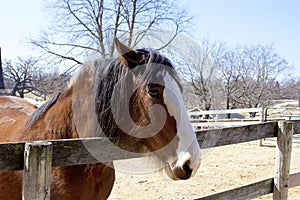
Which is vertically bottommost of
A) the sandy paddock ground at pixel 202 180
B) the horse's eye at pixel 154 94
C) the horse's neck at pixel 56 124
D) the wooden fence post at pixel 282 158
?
the sandy paddock ground at pixel 202 180

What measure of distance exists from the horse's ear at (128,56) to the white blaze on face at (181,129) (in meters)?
0.21

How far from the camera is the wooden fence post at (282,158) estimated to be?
2.76 metres

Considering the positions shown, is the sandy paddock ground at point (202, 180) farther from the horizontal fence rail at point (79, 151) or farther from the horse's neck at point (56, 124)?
the horse's neck at point (56, 124)

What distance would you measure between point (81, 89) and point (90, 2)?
14.5 metres

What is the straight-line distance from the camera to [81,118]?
1809 millimetres

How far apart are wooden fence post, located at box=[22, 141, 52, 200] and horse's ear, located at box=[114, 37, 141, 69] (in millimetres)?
636

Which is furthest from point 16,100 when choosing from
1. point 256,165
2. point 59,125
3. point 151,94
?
point 256,165

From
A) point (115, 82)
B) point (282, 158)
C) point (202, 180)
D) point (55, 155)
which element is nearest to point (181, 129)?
point (115, 82)

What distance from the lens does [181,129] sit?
5.03 ft

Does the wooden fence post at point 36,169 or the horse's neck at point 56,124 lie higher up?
the horse's neck at point 56,124

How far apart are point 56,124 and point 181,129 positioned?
833 millimetres

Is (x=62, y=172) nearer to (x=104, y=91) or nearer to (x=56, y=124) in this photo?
(x=56, y=124)

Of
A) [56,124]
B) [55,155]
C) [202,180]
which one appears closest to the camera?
[55,155]

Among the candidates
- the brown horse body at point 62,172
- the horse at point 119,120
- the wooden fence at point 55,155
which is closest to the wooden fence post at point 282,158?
the wooden fence at point 55,155
